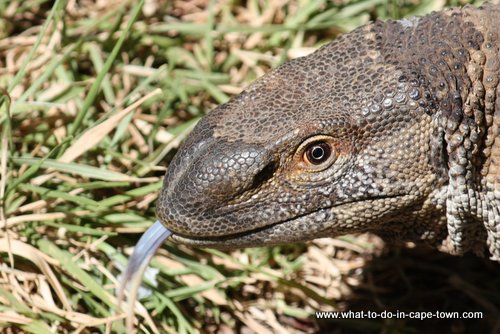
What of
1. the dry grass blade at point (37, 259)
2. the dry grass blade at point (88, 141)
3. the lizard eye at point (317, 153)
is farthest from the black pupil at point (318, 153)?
the dry grass blade at point (37, 259)

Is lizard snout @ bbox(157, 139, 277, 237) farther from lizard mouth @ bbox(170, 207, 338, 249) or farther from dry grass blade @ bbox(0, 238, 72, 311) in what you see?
dry grass blade @ bbox(0, 238, 72, 311)

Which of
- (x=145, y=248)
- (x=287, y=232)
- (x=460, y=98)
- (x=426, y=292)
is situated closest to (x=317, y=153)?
(x=287, y=232)

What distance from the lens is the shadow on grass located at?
5.14m

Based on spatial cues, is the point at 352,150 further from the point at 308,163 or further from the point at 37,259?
the point at 37,259

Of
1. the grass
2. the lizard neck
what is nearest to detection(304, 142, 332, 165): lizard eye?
the lizard neck

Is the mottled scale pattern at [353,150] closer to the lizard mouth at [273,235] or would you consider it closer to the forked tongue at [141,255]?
the lizard mouth at [273,235]

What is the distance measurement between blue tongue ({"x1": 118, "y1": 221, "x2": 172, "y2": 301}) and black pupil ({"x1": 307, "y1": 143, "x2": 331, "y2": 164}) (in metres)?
0.72

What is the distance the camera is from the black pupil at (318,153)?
3.58 meters

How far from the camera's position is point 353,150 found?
142 inches

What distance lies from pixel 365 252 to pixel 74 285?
5.88ft

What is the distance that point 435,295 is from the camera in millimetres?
5359

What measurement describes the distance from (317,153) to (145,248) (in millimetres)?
933

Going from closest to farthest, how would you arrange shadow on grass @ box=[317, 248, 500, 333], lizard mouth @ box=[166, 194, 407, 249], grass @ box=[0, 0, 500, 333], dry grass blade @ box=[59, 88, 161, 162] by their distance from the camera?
1. lizard mouth @ box=[166, 194, 407, 249]
2. grass @ box=[0, 0, 500, 333]
3. dry grass blade @ box=[59, 88, 161, 162]
4. shadow on grass @ box=[317, 248, 500, 333]

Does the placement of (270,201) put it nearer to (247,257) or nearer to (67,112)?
(247,257)
